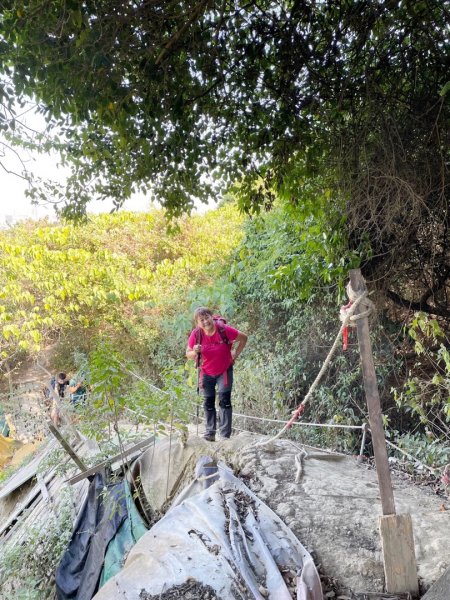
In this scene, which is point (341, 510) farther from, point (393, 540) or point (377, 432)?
point (377, 432)

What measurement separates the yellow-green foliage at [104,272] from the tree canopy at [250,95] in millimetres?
6137

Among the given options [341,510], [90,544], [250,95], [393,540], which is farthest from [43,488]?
[250,95]

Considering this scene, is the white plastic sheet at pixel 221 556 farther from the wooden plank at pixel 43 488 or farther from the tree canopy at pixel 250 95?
the wooden plank at pixel 43 488

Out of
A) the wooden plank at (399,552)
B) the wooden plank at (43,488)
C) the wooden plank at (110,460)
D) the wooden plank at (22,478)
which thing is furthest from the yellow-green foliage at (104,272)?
the wooden plank at (399,552)

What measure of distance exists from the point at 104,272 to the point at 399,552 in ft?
30.5

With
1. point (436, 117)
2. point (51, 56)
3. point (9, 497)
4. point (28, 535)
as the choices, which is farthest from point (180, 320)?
point (51, 56)

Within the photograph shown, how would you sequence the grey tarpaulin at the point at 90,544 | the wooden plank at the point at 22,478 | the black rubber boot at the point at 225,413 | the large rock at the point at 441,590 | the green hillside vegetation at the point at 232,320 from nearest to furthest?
the large rock at the point at 441,590, the grey tarpaulin at the point at 90,544, the green hillside vegetation at the point at 232,320, the black rubber boot at the point at 225,413, the wooden plank at the point at 22,478

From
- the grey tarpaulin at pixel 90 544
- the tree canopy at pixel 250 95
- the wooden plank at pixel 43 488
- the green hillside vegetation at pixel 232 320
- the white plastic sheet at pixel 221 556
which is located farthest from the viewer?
the wooden plank at pixel 43 488

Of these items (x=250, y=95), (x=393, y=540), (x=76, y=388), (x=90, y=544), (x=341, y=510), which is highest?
(x=250, y=95)

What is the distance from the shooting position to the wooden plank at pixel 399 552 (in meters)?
2.42

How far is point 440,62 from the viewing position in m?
3.56

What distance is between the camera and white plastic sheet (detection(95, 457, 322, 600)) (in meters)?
2.40

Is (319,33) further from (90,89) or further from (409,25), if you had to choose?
(90,89)

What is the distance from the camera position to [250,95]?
3.32 meters
